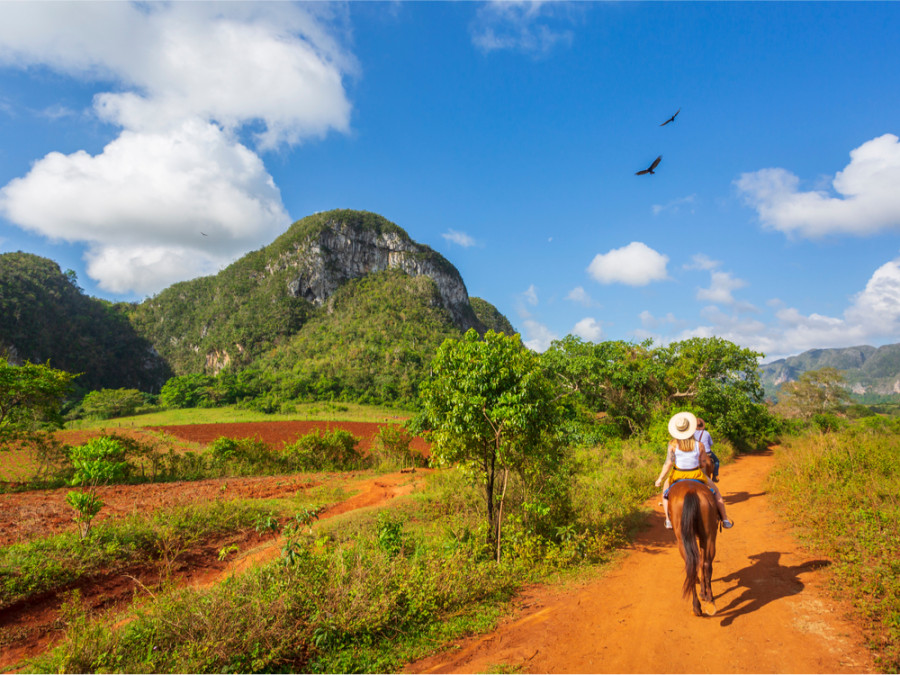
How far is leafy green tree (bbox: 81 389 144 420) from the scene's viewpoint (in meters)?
45.8

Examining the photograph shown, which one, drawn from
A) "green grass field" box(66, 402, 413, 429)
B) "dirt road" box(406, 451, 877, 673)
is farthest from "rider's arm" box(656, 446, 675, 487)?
"green grass field" box(66, 402, 413, 429)

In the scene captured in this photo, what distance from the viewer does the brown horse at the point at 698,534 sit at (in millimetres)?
4516

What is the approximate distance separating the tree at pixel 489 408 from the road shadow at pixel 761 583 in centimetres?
304

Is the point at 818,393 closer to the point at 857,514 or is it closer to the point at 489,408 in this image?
the point at 857,514

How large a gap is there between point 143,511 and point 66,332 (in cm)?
10215

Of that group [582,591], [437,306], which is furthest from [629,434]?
[437,306]

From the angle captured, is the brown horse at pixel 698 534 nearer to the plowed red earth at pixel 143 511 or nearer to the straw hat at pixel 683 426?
the straw hat at pixel 683 426

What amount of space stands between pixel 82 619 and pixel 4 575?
4088 millimetres

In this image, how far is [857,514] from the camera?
20.2 ft

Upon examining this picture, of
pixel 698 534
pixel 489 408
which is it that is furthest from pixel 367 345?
pixel 698 534

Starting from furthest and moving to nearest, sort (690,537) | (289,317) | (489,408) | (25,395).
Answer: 1. (289,317)
2. (25,395)
3. (489,408)
4. (690,537)

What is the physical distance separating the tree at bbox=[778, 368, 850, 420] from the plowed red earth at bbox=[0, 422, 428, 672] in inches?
1318

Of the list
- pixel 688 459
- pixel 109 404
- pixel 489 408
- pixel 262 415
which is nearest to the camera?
pixel 688 459

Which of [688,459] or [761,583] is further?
[761,583]
